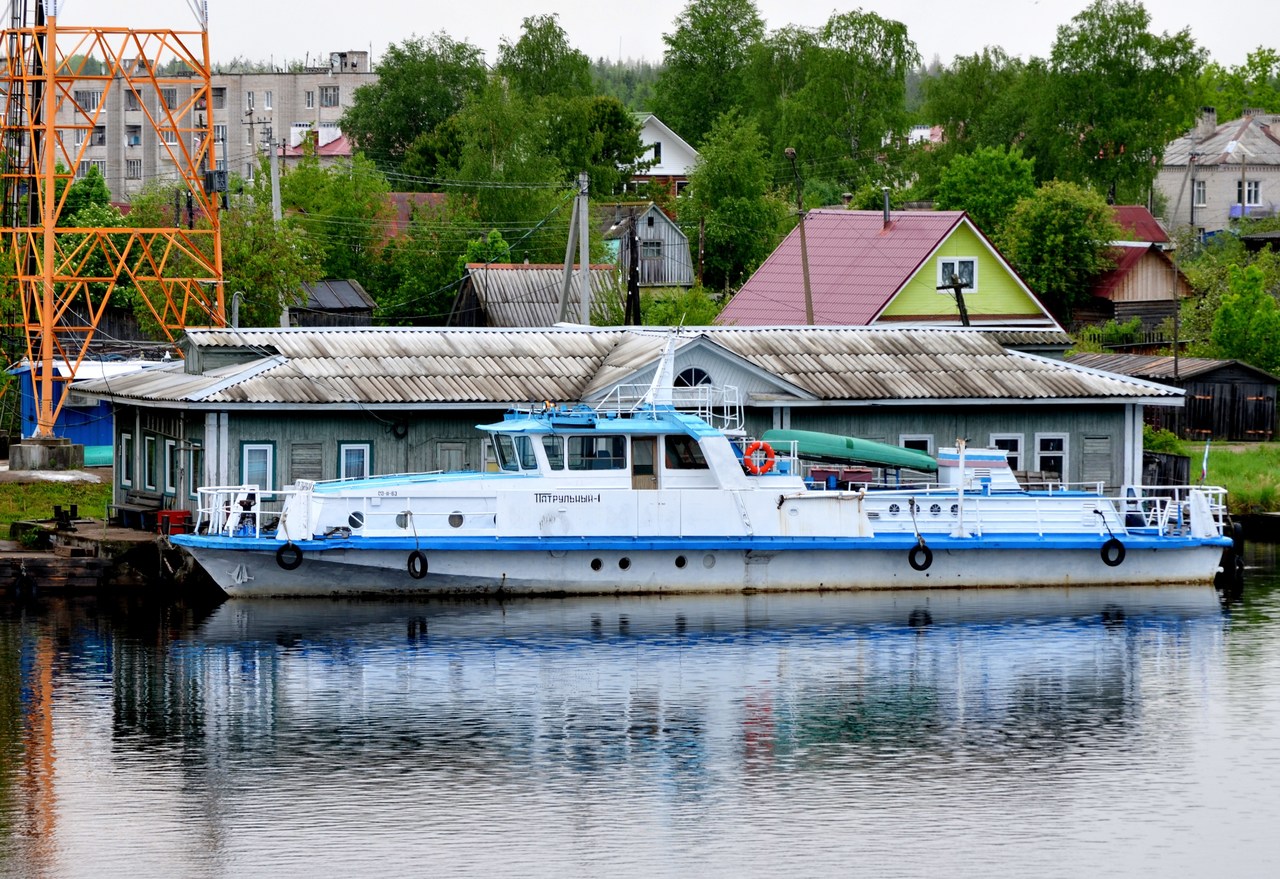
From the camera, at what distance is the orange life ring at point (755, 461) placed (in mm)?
37406

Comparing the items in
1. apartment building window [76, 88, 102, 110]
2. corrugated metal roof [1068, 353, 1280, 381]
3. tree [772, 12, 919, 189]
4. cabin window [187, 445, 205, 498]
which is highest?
apartment building window [76, 88, 102, 110]

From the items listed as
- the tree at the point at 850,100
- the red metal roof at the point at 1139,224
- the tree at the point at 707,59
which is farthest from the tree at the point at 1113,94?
the tree at the point at 707,59

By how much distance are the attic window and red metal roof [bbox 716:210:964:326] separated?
2.97ft

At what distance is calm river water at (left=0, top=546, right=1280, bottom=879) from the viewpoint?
2228 cm

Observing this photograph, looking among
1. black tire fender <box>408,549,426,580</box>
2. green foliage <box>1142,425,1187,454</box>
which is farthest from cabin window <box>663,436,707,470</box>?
green foliage <box>1142,425,1187,454</box>

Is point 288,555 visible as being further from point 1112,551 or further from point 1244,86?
point 1244,86

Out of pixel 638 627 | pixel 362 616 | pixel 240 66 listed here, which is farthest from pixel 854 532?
pixel 240 66

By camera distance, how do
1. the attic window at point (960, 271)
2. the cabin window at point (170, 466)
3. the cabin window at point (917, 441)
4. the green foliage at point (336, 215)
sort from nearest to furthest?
the cabin window at point (170, 466)
the cabin window at point (917, 441)
the attic window at point (960, 271)
the green foliage at point (336, 215)

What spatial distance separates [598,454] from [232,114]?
3925 inches

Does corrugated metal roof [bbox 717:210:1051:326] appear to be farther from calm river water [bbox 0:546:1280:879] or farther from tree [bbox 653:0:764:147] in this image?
tree [bbox 653:0:764:147]

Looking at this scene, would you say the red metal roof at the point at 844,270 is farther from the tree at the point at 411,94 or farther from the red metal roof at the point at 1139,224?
the tree at the point at 411,94

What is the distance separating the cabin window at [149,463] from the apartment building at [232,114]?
82.3 metres

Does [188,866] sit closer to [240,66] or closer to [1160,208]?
[1160,208]

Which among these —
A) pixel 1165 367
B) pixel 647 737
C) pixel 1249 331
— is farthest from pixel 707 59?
pixel 647 737
